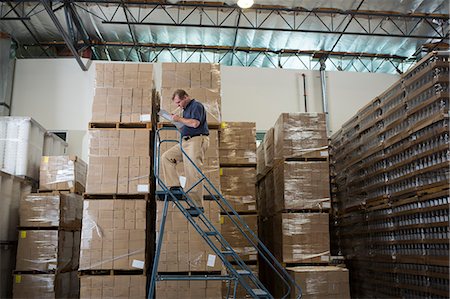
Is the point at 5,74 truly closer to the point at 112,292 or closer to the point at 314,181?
the point at 112,292

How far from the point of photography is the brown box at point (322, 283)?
681 cm

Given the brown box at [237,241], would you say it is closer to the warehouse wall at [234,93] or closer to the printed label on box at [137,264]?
the printed label on box at [137,264]

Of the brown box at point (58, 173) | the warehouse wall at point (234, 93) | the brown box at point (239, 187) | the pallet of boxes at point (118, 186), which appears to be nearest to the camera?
the pallet of boxes at point (118, 186)

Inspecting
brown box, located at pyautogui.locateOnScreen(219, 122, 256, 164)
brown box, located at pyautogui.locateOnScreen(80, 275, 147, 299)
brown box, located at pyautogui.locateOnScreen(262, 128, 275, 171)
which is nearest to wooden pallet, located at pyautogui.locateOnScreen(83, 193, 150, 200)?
brown box, located at pyautogui.locateOnScreen(80, 275, 147, 299)

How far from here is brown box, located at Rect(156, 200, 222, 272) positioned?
20.8 ft

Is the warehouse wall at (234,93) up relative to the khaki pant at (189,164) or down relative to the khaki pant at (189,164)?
up

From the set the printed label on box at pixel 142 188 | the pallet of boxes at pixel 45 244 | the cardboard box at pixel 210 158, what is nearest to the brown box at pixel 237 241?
the cardboard box at pixel 210 158

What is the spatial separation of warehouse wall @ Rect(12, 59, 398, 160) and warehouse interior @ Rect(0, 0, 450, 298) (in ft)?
0.13

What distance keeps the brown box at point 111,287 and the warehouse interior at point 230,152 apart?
19 mm

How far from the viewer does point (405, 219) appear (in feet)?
22.3

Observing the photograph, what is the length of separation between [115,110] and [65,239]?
319 centimetres

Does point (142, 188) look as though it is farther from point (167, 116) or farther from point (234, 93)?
point (234, 93)

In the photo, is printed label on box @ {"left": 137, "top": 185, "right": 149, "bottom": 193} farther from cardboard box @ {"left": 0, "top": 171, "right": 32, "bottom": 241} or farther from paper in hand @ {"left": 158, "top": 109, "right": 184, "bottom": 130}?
cardboard box @ {"left": 0, "top": 171, "right": 32, "bottom": 241}

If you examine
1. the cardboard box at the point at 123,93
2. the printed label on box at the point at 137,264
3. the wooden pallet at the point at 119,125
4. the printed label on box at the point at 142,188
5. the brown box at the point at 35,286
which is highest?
the cardboard box at the point at 123,93
